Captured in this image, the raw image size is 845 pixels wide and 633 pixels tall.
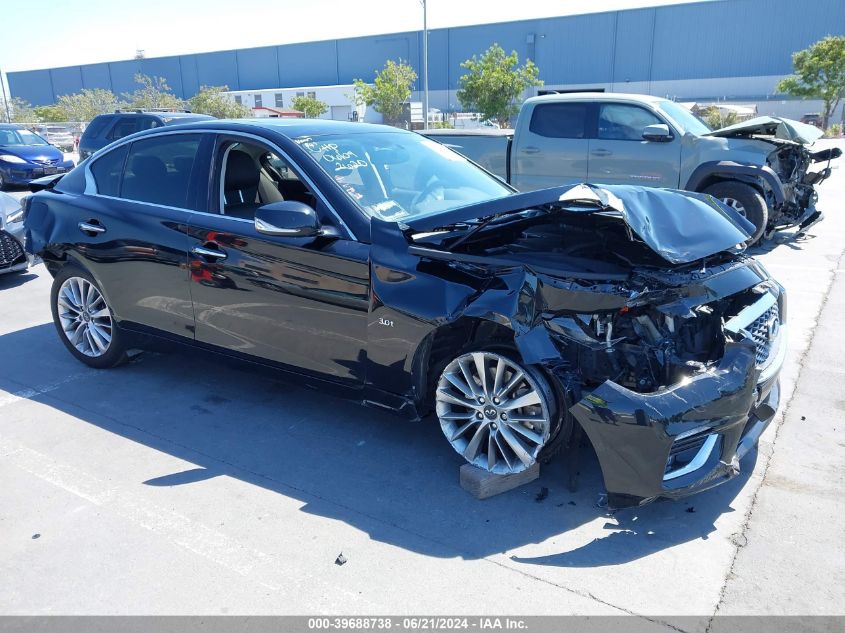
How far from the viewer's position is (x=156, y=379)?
5.15 m

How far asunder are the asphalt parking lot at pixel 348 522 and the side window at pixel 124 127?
40.4 feet

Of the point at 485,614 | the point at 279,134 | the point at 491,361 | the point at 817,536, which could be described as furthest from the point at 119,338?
the point at 817,536

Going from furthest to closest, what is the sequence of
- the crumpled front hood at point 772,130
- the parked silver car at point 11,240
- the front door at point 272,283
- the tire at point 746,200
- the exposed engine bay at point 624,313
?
the crumpled front hood at point 772,130 < the tire at point 746,200 < the parked silver car at point 11,240 < the front door at point 272,283 < the exposed engine bay at point 624,313

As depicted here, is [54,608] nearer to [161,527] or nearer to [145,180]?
[161,527]

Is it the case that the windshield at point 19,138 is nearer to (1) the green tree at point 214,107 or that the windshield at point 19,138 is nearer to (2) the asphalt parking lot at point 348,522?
(2) the asphalt parking lot at point 348,522

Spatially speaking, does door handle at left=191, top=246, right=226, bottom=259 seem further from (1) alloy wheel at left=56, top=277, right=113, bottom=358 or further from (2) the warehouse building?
(2) the warehouse building

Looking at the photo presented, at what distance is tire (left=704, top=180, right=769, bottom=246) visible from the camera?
880 centimetres

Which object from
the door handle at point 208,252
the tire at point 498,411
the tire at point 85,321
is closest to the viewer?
the tire at point 498,411

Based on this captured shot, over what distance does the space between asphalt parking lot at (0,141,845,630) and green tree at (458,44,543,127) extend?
30377 millimetres

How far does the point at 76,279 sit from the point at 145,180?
1.07 meters

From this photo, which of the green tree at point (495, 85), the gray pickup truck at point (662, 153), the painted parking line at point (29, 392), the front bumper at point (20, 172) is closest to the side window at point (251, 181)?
the painted parking line at point (29, 392)

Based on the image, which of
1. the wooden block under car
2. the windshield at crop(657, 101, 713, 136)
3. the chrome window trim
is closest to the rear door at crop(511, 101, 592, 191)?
the windshield at crop(657, 101, 713, 136)

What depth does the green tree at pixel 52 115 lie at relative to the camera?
47.5 metres

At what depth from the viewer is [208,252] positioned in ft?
13.9
